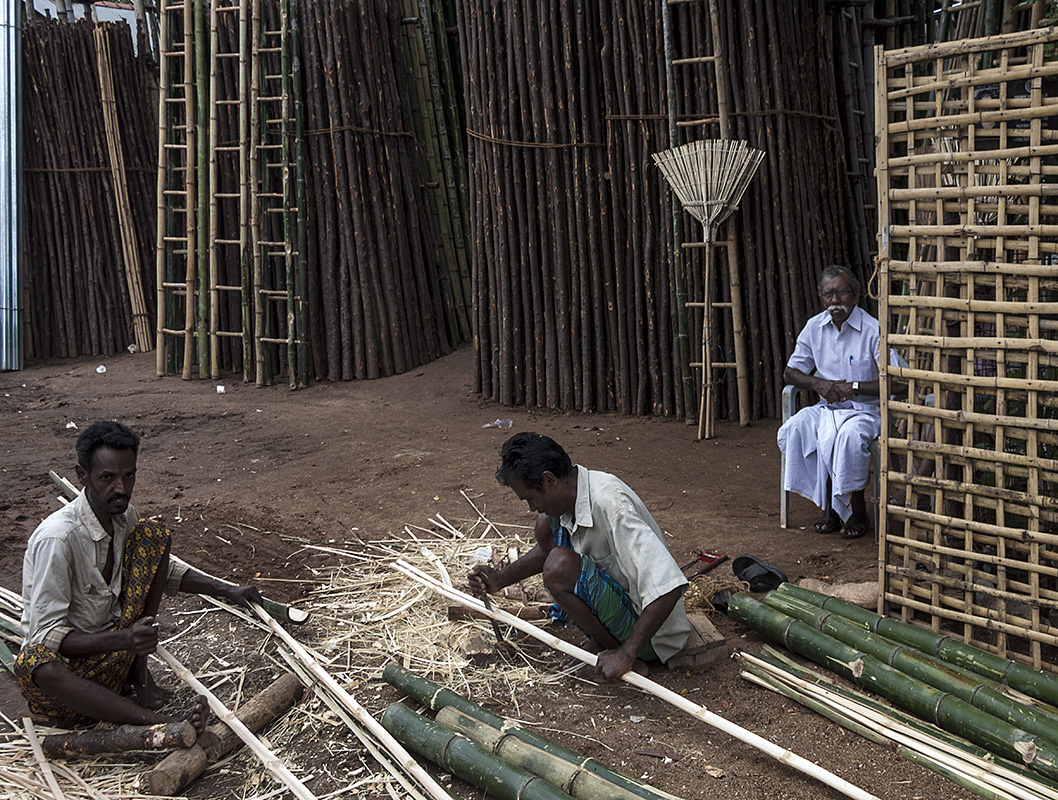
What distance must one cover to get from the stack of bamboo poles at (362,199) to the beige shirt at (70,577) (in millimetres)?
5983

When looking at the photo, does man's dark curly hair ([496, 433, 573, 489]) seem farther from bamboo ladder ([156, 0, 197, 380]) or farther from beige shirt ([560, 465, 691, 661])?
bamboo ladder ([156, 0, 197, 380])

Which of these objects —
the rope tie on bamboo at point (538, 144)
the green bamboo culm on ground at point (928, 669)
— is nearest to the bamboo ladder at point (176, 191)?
the rope tie on bamboo at point (538, 144)

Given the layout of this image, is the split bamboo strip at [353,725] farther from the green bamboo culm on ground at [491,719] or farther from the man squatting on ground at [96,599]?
the man squatting on ground at [96,599]

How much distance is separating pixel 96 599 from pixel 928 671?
283 centimetres

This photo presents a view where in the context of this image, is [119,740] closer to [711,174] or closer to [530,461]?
[530,461]

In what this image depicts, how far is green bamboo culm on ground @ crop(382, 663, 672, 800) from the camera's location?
266 cm

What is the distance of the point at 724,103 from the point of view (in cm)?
650

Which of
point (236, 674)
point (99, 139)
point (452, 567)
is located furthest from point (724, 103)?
point (99, 139)

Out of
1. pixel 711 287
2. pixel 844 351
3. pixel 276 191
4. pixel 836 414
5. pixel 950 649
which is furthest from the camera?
pixel 276 191

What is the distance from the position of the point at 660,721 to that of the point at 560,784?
539 mm

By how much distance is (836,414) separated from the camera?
477 centimetres

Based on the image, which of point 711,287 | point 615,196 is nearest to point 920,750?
point 711,287

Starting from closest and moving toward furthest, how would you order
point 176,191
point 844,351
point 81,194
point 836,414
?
point 836,414, point 844,351, point 176,191, point 81,194

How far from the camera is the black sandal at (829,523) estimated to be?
4781 mm
